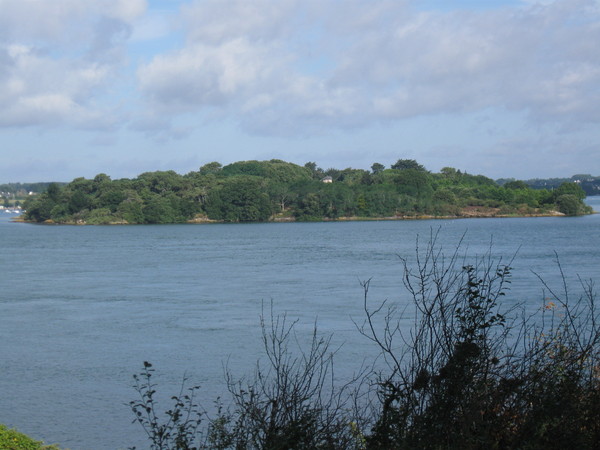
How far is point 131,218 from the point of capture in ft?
374

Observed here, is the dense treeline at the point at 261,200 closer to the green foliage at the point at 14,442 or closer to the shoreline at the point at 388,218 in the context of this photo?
the shoreline at the point at 388,218

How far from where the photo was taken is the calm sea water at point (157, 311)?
52.0ft

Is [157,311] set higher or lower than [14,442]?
lower

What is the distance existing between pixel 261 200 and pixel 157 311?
87713mm

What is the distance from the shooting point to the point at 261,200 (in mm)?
115000

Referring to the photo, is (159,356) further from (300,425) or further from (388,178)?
(388,178)

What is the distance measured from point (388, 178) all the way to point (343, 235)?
5932 cm

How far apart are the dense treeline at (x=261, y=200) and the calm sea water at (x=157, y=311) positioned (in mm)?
52606

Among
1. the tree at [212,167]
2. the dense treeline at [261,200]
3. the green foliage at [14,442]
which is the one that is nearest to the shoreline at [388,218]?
the dense treeline at [261,200]

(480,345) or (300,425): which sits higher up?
(480,345)

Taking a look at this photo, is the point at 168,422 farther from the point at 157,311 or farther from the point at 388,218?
the point at 388,218

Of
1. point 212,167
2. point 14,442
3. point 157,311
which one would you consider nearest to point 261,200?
point 212,167

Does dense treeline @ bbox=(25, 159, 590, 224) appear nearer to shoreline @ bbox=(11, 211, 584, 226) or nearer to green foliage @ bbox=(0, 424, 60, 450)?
shoreline @ bbox=(11, 211, 584, 226)

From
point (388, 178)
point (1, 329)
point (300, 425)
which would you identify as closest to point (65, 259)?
point (1, 329)
